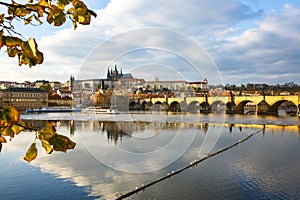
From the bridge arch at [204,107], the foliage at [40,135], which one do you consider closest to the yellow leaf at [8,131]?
the foliage at [40,135]

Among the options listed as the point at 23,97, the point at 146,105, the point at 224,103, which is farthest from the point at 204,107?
the point at 23,97

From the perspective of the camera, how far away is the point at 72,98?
83.7 metres

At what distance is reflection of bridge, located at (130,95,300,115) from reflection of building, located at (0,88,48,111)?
22986 mm

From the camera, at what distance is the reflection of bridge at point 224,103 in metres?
48.6

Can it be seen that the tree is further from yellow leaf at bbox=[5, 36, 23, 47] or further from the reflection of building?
the reflection of building

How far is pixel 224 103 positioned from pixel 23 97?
46.2 m

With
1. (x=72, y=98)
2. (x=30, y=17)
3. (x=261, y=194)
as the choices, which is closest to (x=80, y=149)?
(x=261, y=194)

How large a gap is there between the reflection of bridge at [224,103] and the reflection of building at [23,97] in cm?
2299

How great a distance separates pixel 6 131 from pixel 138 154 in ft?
43.1

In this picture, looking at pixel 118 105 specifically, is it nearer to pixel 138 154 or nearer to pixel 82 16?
pixel 138 154

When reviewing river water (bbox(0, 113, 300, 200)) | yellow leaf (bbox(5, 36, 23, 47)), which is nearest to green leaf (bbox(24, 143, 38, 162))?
yellow leaf (bbox(5, 36, 23, 47))

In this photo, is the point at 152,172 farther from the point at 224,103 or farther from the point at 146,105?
the point at 146,105

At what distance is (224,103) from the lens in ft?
188

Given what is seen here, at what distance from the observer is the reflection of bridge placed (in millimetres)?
48594
